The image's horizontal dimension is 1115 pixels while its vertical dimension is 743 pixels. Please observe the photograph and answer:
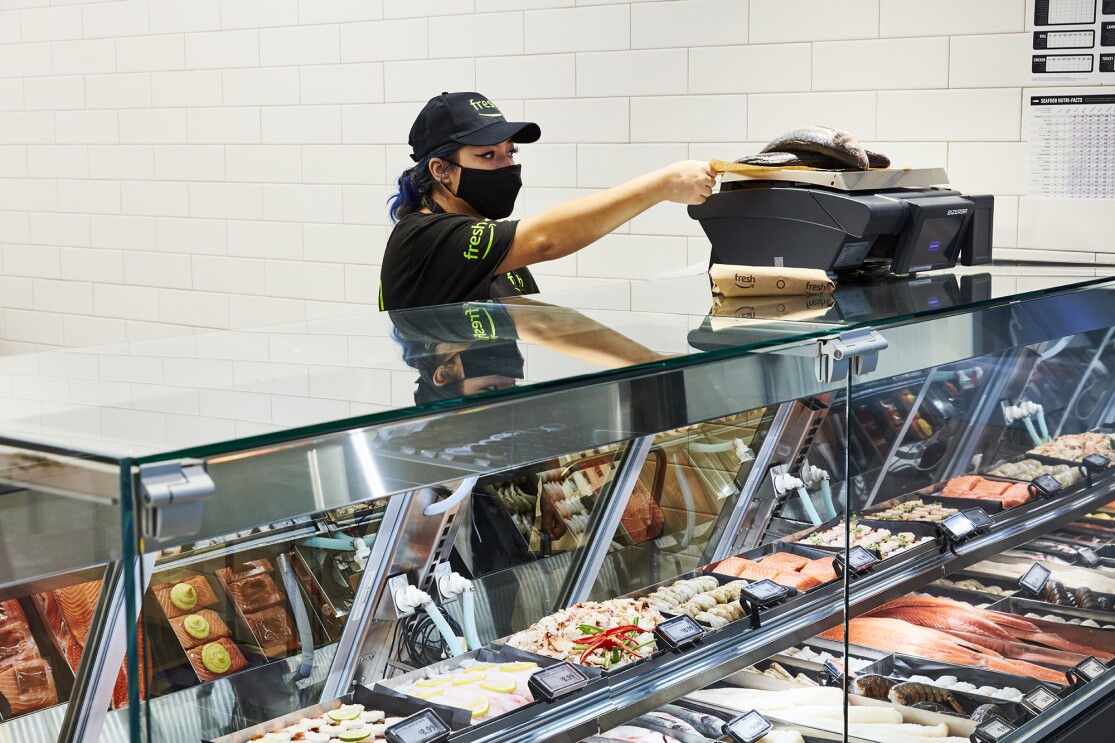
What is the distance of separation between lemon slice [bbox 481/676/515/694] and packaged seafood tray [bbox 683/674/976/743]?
0.90 feet

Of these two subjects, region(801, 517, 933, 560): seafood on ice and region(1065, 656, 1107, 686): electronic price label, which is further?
region(1065, 656, 1107, 686): electronic price label

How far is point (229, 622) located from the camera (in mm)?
1290

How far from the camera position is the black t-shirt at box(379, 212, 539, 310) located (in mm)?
2596

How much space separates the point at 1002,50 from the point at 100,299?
3888 millimetres

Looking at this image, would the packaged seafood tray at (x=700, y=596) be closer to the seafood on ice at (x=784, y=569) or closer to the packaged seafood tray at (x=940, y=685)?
the seafood on ice at (x=784, y=569)

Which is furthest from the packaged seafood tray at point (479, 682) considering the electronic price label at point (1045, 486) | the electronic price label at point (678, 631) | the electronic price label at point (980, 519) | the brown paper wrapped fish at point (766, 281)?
the electronic price label at point (1045, 486)

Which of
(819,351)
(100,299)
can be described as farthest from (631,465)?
(100,299)

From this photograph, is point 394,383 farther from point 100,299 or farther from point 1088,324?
point 100,299

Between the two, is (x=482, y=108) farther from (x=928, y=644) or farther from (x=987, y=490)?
(x=928, y=644)

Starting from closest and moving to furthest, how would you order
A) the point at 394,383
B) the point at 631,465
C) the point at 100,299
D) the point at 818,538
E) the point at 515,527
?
1. the point at 394,383
2. the point at 515,527
3. the point at 631,465
4. the point at 818,538
5. the point at 100,299

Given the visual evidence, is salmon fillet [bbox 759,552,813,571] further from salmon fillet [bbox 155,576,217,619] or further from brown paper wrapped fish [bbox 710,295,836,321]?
salmon fillet [bbox 155,576,217,619]

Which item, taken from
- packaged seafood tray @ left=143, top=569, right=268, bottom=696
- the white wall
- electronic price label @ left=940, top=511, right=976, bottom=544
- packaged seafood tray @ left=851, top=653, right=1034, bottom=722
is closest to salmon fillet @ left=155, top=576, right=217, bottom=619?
packaged seafood tray @ left=143, top=569, right=268, bottom=696

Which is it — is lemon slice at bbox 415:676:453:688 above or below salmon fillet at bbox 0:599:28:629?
below

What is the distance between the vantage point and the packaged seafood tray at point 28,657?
4.42ft
